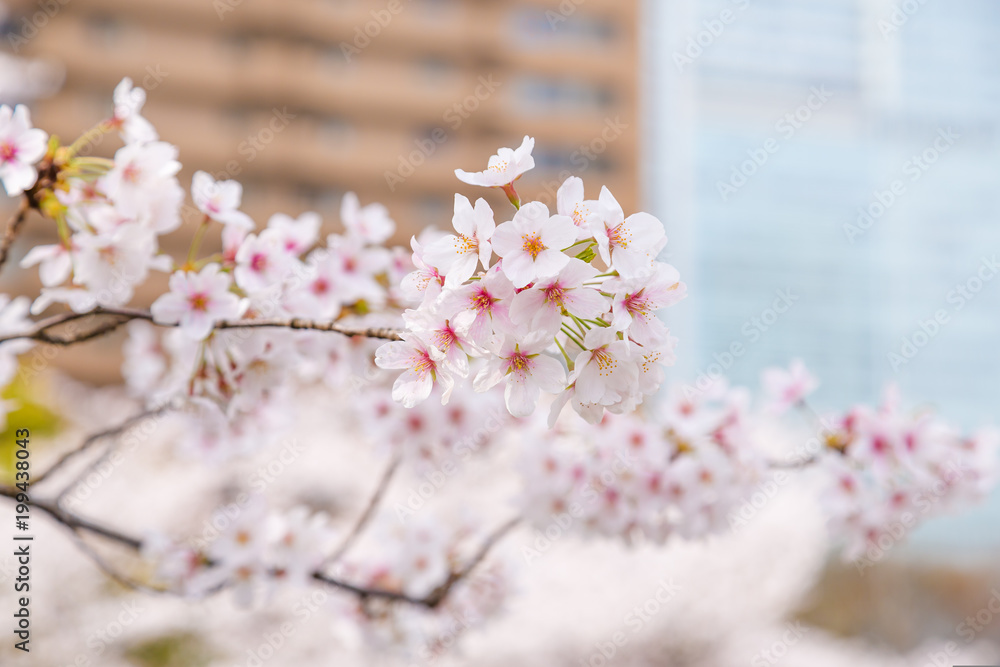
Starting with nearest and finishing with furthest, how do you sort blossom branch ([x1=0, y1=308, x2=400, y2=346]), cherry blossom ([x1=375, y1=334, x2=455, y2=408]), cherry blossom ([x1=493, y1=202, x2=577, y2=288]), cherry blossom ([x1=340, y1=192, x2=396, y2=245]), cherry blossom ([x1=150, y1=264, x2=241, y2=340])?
1. cherry blossom ([x1=493, y1=202, x2=577, y2=288])
2. cherry blossom ([x1=375, y1=334, x2=455, y2=408])
3. blossom branch ([x1=0, y1=308, x2=400, y2=346])
4. cherry blossom ([x1=150, y1=264, x2=241, y2=340])
5. cherry blossom ([x1=340, y1=192, x2=396, y2=245])

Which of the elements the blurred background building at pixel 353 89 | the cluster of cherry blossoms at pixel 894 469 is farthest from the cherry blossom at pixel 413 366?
the blurred background building at pixel 353 89

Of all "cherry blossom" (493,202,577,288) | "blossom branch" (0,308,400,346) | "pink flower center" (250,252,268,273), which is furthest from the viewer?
"pink flower center" (250,252,268,273)

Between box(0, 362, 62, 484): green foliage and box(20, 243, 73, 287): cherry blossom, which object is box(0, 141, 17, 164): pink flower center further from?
box(0, 362, 62, 484): green foliage

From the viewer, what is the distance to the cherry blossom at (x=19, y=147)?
1024 mm

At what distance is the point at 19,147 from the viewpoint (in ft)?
3.39

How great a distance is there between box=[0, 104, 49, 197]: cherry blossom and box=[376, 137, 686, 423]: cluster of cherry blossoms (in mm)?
585

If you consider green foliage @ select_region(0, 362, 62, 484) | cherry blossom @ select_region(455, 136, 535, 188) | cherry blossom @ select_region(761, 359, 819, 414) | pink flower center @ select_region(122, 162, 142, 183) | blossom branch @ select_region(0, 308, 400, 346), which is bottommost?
green foliage @ select_region(0, 362, 62, 484)

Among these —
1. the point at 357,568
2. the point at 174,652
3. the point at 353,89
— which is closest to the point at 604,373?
the point at 357,568

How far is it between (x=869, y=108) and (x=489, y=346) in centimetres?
4316

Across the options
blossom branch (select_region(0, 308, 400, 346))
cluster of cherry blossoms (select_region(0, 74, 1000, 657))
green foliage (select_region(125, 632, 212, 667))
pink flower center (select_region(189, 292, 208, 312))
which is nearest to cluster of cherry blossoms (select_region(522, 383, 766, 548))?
cluster of cherry blossoms (select_region(0, 74, 1000, 657))

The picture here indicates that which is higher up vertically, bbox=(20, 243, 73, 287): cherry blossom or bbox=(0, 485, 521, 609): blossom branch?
bbox=(20, 243, 73, 287): cherry blossom

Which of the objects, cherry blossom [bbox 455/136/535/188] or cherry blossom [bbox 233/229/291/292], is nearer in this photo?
cherry blossom [bbox 455/136/535/188]

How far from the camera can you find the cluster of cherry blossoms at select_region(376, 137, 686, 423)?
72cm

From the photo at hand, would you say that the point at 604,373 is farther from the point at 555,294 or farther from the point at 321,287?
the point at 321,287
